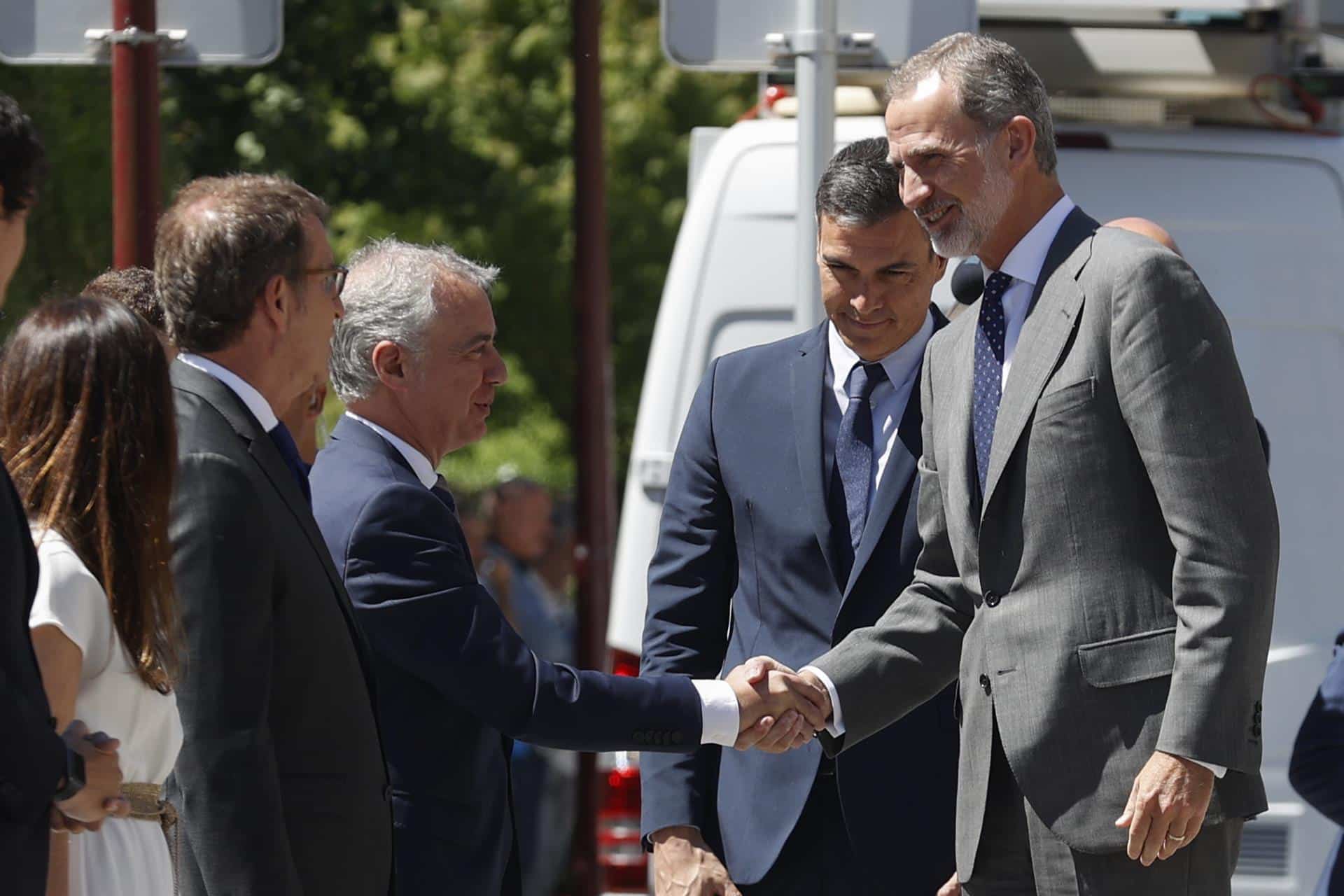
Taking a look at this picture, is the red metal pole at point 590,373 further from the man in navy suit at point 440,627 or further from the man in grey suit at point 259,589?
the man in grey suit at point 259,589

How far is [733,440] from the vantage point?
414 cm

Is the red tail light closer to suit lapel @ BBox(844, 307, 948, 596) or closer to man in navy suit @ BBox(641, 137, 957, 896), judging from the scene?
man in navy suit @ BBox(641, 137, 957, 896)

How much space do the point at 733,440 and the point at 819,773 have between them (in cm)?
67

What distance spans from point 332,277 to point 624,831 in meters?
2.52

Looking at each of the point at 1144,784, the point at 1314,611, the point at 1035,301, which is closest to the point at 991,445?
the point at 1035,301

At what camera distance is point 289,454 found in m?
3.48

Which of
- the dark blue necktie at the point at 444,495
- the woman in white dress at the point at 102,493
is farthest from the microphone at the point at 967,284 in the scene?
the woman in white dress at the point at 102,493

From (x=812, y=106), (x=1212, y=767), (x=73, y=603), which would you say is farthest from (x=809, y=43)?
(x=73, y=603)

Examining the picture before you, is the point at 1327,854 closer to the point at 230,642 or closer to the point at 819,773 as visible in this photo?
the point at 819,773

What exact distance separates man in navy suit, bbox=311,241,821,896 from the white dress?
60 centimetres

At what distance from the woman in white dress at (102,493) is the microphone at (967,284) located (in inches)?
78.0

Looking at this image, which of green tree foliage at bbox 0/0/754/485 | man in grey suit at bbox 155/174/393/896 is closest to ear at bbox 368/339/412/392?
man in grey suit at bbox 155/174/393/896

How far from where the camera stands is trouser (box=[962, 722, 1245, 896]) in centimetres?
326

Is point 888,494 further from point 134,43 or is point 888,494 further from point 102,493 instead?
point 134,43
